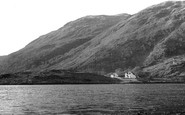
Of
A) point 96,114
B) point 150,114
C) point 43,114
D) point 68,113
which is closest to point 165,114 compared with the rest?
point 150,114

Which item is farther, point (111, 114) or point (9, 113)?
point (9, 113)

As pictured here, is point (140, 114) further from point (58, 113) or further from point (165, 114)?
point (58, 113)

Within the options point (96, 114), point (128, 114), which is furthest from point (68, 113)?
point (128, 114)

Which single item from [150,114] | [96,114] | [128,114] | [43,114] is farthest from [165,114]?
[43,114]

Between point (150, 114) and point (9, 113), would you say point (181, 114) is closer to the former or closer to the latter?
point (150, 114)

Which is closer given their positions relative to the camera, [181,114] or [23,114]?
[181,114]

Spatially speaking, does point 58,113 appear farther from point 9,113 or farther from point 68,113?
point 9,113

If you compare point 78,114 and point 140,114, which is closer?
point 140,114
